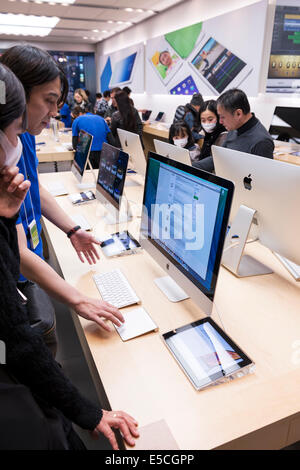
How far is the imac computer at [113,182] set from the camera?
1.59 m

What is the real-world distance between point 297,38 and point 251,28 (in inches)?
28.3

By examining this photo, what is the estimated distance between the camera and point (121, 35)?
8.87 m

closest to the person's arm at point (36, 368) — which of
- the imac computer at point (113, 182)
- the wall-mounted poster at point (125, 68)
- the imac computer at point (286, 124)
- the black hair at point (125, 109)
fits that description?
the imac computer at point (113, 182)

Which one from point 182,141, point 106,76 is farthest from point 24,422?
point 106,76

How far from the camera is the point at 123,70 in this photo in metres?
8.91

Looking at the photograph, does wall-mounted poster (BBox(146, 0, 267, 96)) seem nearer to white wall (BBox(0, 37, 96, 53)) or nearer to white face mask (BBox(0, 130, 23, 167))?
white face mask (BBox(0, 130, 23, 167))

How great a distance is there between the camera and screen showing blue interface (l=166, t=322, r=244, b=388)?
798 mm

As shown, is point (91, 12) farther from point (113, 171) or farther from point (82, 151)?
point (113, 171)

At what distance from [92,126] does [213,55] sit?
2931 mm

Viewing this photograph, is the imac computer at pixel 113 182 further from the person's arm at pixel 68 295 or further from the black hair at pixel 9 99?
the black hair at pixel 9 99

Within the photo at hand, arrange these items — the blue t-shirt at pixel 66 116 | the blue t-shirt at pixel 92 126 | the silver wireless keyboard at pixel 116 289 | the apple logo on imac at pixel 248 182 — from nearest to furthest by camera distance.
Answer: the silver wireless keyboard at pixel 116 289, the apple logo on imac at pixel 248 182, the blue t-shirt at pixel 92 126, the blue t-shirt at pixel 66 116

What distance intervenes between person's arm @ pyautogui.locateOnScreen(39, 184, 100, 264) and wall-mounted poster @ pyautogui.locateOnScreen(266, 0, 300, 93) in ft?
13.0

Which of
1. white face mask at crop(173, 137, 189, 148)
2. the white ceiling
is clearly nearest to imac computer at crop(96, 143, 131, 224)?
A: white face mask at crop(173, 137, 189, 148)

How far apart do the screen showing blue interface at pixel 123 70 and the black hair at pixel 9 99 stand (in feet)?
27.9
